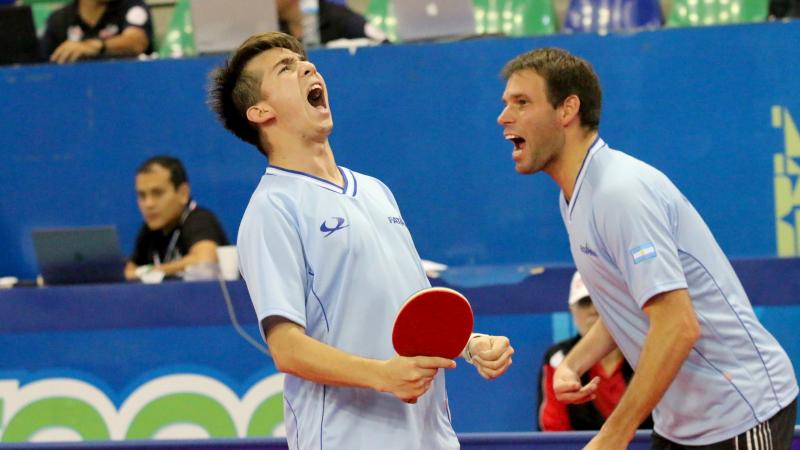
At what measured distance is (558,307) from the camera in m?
5.32

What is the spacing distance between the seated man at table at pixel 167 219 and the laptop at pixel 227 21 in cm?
78

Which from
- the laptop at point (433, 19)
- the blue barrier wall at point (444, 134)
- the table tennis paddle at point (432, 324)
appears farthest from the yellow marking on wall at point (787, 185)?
the table tennis paddle at point (432, 324)

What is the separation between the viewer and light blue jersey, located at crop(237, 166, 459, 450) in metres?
2.74

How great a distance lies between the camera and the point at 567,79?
3.48 metres

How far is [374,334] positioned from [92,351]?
3089mm

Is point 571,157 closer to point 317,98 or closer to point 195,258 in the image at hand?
point 317,98

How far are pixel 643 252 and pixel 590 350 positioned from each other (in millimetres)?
646

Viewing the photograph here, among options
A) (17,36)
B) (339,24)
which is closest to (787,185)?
(339,24)

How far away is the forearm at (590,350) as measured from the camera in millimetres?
3539

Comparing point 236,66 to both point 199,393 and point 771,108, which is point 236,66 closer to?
point 199,393

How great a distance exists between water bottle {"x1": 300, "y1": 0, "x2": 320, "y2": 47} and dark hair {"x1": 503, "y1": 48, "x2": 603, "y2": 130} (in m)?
3.43

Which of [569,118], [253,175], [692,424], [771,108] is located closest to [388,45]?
[253,175]

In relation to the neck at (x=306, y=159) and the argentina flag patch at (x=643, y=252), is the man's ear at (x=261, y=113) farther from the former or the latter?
the argentina flag patch at (x=643, y=252)

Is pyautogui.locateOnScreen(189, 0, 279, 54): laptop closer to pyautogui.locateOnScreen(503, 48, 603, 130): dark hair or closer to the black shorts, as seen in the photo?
pyautogui.locateOnScreen(503, 48, 603, 130): dark hair
